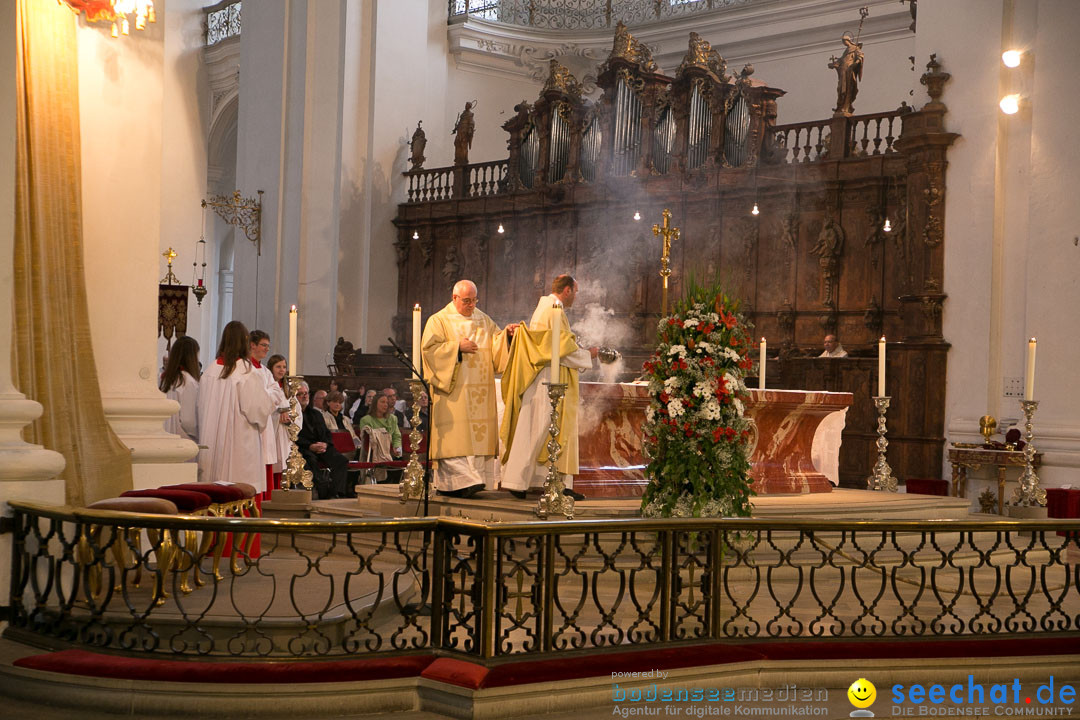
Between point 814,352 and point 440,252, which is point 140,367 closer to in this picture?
point 814,352

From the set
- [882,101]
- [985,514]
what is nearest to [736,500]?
[985,514]

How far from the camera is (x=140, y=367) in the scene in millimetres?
6977

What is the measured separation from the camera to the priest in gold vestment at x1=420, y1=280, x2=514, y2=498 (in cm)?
839

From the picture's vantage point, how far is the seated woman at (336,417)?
1226 centimetres

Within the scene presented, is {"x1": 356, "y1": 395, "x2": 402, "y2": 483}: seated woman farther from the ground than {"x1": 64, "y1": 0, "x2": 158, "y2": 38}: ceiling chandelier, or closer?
closer

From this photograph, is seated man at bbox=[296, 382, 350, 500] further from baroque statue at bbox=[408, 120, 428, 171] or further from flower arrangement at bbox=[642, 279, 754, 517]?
baroque statue at bbox=[408, 120, 428, 171]

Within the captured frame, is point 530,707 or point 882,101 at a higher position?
point 882,101

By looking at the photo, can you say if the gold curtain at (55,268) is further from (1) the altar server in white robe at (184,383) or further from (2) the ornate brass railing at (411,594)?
(1) the altar server in white robe at (184,383)

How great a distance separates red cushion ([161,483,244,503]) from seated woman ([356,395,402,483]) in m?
5.93

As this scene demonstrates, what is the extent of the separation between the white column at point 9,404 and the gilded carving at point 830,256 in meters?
11.3

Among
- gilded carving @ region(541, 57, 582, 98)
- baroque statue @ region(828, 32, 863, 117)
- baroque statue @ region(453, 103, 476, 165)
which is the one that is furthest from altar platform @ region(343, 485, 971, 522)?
baroque statue @ region(453, 103, 476, 165)

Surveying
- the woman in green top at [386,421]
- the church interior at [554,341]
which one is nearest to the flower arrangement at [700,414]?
the church interior at [554,341]

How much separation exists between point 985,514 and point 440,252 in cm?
1041

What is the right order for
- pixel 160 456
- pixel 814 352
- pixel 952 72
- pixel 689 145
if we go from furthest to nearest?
pixel 689 145
pixel 814 352
pixel 952 72
pixel 160 456
